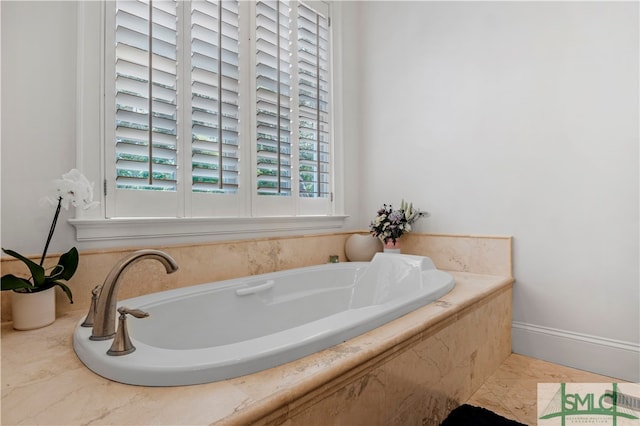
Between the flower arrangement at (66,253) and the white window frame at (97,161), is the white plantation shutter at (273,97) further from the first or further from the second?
the flower arrangement at (66,253)

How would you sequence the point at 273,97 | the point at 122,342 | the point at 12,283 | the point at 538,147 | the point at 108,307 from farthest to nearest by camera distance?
the point at 273,97, the point at 538,147, the point at 12,283, the point at 108,307, the point at 122,342

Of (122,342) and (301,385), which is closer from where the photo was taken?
(301,385)

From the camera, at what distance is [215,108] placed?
5.96ft

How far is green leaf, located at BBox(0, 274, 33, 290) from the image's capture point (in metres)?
1.10

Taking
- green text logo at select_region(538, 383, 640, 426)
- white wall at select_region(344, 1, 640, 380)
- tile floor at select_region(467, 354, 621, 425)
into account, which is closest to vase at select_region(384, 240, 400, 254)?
white wall at select_region(344, 1, 640, 380)

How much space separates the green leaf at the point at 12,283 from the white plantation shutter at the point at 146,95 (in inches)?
20.6

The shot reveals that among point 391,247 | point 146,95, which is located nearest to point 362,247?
point 391,247

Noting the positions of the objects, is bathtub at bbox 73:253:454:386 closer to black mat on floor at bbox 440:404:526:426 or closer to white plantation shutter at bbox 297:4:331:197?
black mat on floor at bbox 440:404:526:426

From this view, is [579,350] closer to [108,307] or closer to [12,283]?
[108,307]

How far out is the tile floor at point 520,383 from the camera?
4.75 feet

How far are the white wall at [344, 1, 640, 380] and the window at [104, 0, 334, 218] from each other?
697mm

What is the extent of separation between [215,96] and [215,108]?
0.21 feet

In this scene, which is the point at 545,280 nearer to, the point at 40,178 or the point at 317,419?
the point at 317,419

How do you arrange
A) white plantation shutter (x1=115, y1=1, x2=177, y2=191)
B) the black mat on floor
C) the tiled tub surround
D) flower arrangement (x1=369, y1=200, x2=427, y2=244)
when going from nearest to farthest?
the tiled tub surround < the black mat on floor < white plantation shutter (x1=115, y1=1, x2=177, y2=191) < flower arrangement (x1=369, y1=200, x2=427, y2=244)
